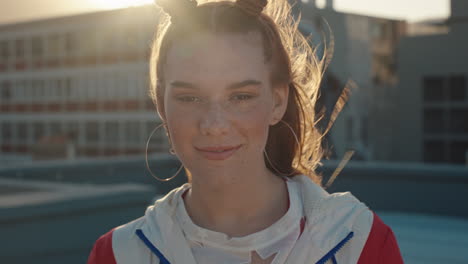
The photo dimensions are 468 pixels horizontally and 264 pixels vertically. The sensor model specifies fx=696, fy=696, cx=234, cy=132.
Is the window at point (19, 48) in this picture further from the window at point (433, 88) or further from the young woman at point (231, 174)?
the young woman at point (231, 174)

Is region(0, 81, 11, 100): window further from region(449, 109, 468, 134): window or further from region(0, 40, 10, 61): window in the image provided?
region(449, 109, 468, 134): window

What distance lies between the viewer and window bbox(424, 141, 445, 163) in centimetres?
1767

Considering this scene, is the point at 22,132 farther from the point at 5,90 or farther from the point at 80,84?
the point at 80,84

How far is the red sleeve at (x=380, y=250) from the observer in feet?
4.94

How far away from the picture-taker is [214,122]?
59.1 inches

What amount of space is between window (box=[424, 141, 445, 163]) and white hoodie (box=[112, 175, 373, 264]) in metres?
16.7

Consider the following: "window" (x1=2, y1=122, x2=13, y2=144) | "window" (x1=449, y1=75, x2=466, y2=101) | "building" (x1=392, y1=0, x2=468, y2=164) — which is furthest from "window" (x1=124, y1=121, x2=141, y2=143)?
"window" (x1=449, y1=75, x2=466, y2=101)

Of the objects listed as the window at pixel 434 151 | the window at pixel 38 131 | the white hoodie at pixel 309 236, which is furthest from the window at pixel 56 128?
the white hoodie at pixel 309 236

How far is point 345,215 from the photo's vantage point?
158 centimetres

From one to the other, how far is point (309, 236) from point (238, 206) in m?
0.19

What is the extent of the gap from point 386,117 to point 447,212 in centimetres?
1783

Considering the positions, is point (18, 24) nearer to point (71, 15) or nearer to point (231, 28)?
point (71, 15)

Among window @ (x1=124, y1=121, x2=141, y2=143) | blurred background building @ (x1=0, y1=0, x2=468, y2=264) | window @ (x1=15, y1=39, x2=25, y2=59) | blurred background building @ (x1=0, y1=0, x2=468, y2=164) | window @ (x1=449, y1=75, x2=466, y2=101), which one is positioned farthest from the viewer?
window @ (x1=15, y1=39, x2=25, y2=59)

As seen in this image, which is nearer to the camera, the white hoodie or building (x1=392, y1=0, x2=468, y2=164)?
the white hoodie
